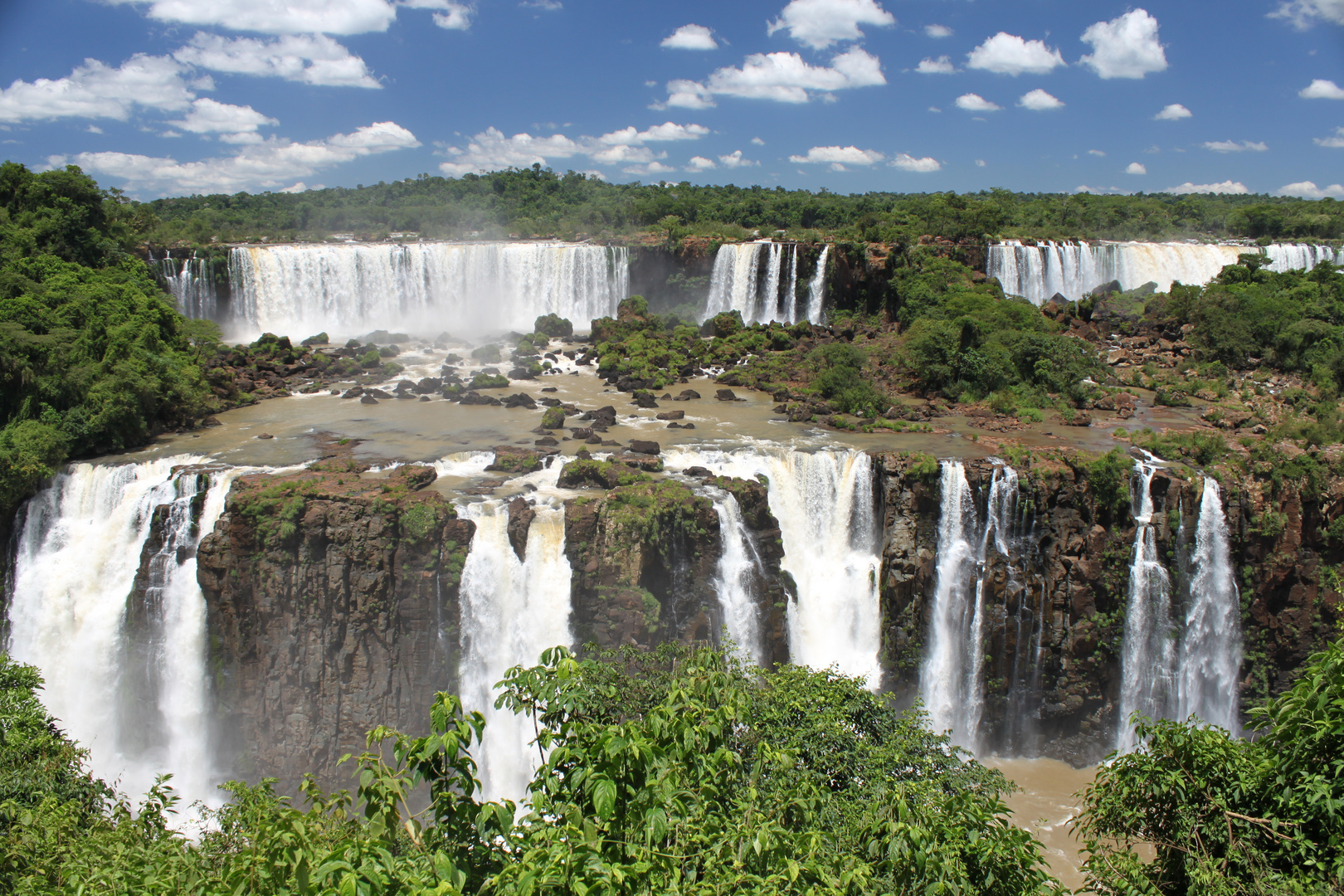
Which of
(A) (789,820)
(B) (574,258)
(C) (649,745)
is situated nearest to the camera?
(C) (649,745)

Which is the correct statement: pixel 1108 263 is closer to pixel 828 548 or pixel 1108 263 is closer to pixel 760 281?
pixel 760 281

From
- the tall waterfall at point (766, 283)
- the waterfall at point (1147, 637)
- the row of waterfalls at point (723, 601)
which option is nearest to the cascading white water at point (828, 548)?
the row of waterfalls at point (723, 601)

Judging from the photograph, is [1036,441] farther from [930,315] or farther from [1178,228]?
[1178,228]

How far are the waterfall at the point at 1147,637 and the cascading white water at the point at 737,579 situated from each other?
9.35 m

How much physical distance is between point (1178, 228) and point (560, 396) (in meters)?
49.1

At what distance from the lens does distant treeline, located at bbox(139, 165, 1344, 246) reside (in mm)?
44188

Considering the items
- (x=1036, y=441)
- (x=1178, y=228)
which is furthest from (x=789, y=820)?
(x=1178, y=228)

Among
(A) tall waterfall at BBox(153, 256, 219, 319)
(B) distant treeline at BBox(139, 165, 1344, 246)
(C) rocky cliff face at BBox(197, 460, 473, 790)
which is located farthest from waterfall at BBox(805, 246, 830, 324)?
(A) tall waterfall at BBox(153, 256, 219, 319)

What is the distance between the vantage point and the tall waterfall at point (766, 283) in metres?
40.8

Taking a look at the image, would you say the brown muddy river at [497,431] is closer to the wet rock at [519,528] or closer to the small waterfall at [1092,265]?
the wet rock at [519,528]

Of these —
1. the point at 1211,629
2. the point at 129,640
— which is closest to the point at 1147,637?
the point at 1211,629

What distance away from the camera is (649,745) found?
648 centimetres

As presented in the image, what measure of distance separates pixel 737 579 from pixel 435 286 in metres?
29.0

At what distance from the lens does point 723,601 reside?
759 inches
